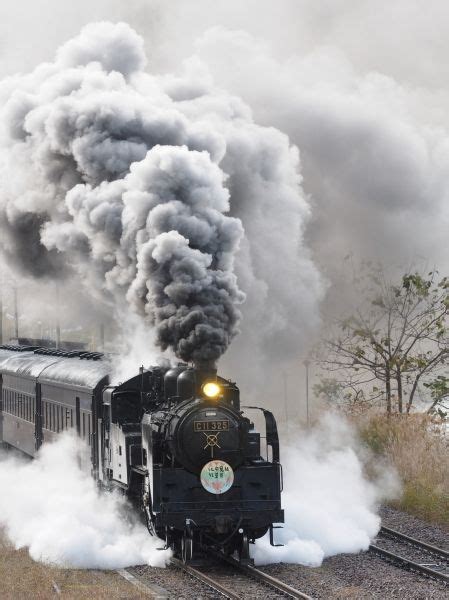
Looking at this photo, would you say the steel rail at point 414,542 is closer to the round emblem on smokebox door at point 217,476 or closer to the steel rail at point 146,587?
the round emblem on smokebox door at point 217,476

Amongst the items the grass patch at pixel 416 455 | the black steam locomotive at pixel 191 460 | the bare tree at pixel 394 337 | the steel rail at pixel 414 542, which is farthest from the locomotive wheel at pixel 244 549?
the bare tree at pixel 394 337

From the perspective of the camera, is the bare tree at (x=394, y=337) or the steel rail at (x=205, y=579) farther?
the bare tree at (x=394, y=337)

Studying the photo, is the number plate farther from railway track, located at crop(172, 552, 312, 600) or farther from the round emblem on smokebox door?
railway track, located at crop(172, 552, 312, 600)

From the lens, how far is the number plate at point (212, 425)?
9.34m

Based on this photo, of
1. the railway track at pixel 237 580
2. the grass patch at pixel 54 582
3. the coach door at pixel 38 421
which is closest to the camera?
the grass patch at pixel 54 582

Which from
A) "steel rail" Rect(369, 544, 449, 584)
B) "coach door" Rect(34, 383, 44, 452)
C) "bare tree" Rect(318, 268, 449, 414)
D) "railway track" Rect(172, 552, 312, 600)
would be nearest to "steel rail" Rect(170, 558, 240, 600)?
"railway track" Rect(172, 552, 312, 600)

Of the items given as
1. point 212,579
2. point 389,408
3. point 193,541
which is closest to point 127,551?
point 193,541

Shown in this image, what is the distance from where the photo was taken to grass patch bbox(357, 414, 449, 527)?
13.7 meters

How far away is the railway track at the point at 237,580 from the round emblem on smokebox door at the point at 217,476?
867 millimetres

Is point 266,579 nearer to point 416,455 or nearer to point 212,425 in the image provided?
point 212,425

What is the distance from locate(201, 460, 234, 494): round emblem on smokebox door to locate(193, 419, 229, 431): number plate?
362 mm

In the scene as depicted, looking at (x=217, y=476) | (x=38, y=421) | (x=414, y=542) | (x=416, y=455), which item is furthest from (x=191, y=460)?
(x=416, y=455)

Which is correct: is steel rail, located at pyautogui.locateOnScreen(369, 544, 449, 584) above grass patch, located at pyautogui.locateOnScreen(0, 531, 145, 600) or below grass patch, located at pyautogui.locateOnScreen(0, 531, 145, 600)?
below

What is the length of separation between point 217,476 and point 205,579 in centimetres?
109
